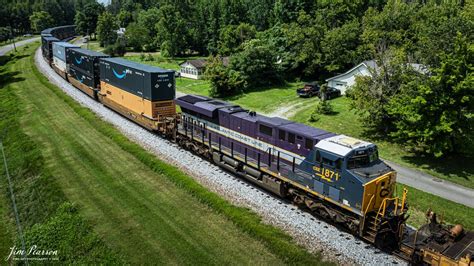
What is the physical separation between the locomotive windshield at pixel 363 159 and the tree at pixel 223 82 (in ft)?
108

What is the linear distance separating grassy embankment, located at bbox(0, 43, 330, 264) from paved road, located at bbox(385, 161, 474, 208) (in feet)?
36.9

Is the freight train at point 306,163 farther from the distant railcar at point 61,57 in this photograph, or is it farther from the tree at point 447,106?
the distant railcar at point 61,57

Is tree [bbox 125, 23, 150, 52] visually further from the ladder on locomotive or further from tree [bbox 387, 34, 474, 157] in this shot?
the ladder on locomotive

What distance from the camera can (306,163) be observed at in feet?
58.4

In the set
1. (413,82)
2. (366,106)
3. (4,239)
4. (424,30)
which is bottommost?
(4,239)

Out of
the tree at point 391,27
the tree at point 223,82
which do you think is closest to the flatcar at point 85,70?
the tree at point 223,82

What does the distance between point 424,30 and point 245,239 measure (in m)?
39.7

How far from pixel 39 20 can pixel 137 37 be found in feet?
199

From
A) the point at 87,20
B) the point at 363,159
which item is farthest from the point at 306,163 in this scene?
the point at 87,20

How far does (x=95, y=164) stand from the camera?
24.9 metres

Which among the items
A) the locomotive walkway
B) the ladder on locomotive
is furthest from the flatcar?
the ladder on locomotive

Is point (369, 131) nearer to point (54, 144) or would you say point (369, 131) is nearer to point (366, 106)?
point (366, 106)

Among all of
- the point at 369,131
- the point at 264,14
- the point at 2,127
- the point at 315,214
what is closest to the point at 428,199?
the point at 315,214

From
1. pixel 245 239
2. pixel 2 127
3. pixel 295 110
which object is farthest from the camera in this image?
pixel 295 110
